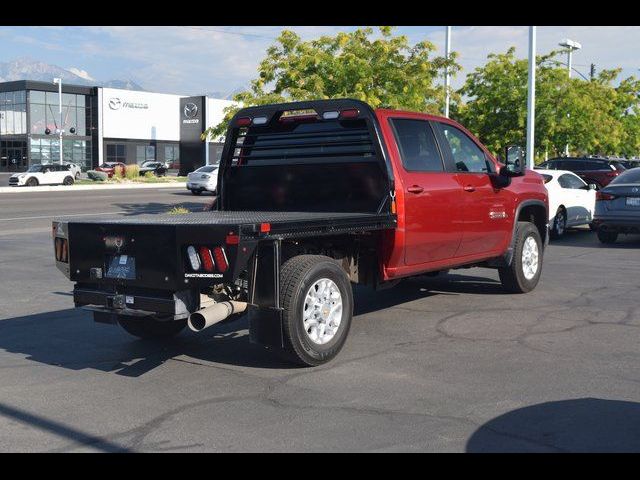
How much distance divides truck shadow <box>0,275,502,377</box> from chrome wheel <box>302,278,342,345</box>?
0.37 metres

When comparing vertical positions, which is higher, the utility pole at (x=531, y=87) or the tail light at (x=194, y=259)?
the utility pole at (x=531, y=87)

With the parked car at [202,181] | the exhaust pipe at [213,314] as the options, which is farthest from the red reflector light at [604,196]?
the parked car at [202,181]

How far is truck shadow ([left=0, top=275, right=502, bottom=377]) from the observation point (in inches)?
254

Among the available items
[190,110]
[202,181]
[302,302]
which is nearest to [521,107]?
[202,181]

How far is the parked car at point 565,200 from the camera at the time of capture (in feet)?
53.2

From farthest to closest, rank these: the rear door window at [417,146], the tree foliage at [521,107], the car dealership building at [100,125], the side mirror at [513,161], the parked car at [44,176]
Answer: the car dealership building at [100,125]
the parked car at [44,176]
the tree foliage at [521,107]
the side mirror at [513,161]
the rear door window at [417,146]

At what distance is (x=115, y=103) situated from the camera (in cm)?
7706

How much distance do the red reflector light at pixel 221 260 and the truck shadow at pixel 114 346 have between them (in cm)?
112

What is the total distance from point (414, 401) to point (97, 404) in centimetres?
219

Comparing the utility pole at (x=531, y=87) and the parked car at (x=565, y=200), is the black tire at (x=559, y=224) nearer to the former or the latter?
the parked car at (x=565, y=200)

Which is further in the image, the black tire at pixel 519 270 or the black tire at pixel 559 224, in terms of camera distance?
the black tire at pixel 559 224

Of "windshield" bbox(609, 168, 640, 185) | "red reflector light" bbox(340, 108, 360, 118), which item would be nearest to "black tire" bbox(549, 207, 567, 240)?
"windshield" bbox(609, 168, 640, 185)

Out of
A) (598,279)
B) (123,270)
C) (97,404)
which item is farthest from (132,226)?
(598,279)

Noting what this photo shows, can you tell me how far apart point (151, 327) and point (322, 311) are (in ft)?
6.29
